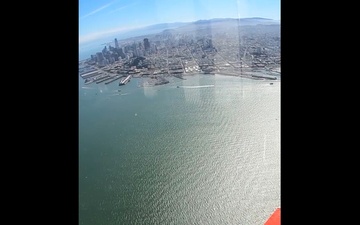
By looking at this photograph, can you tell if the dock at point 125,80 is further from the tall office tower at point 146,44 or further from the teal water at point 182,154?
the tall office tower at point 146,44

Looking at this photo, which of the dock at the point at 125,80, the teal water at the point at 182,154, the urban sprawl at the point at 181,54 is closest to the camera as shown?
the urban sprawl at the point at 181,54

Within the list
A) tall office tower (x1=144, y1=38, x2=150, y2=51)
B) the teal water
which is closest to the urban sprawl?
tall office tower (x1=144, y1=38, x2=150, y2=51)

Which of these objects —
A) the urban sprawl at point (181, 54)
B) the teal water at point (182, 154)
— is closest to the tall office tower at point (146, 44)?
the urban sprawl at point (181, 54)

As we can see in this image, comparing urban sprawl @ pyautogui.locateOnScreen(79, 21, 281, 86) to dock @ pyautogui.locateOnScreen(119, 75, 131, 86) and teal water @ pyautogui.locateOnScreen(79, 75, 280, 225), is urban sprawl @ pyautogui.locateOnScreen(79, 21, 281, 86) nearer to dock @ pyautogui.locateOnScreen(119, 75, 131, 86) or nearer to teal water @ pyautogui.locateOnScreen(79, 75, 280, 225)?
dock @ pyautogui.locateOnScreen(119, 75, 131, 86)

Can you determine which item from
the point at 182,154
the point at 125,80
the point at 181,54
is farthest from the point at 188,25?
the point at 182,154
